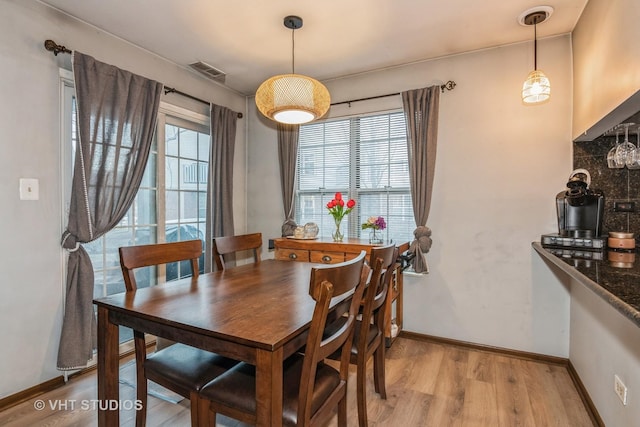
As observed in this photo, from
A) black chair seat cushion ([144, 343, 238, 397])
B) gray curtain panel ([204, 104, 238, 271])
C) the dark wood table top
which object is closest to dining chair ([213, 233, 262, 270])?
the dark wood table top

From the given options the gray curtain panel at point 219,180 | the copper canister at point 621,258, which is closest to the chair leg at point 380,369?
the copper canister at point 621,258

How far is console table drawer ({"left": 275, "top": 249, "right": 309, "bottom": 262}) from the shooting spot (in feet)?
9.74

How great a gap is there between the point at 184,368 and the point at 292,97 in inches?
62.6

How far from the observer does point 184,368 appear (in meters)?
1.47

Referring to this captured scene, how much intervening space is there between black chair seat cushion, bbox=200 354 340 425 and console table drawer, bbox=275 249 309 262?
1529 mm

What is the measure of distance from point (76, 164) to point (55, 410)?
1.55 m

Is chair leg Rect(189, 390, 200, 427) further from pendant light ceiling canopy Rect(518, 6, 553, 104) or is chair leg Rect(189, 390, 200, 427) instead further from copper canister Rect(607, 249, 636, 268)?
pendant light ceiling canopy Rect(518, 6, 553, 104)

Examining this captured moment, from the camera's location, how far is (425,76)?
119 inches

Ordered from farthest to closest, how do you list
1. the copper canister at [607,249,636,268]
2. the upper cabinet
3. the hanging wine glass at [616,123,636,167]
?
1. the hanging wine glass at [616,123,636,167]
2. the copper canister at [607,249,636,268]
3. the upper cabinet

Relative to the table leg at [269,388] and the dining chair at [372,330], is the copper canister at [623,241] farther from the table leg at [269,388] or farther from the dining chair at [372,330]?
the table leg at [269,388]

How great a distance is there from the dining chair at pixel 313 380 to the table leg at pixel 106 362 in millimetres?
443

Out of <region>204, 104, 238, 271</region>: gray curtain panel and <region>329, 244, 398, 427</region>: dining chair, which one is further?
<region>204, 104, 238, 271</region>: gray curtain panel

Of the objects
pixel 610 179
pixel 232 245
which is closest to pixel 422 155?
pixel 610 179

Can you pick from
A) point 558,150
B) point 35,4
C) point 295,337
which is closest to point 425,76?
point 558,150
